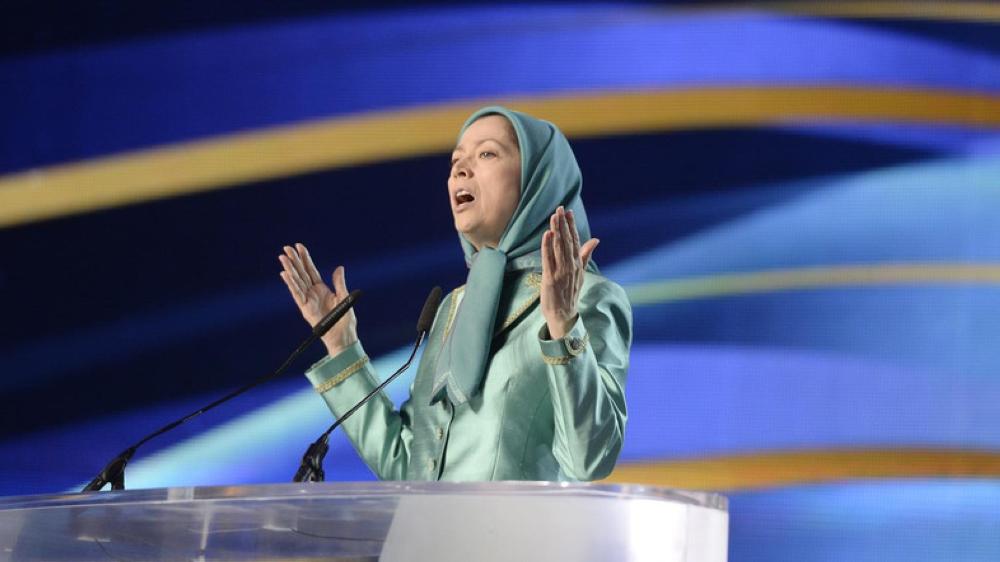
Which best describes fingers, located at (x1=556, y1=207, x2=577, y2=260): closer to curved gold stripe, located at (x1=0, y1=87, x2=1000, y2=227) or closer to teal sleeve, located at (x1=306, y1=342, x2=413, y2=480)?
teal sleeve, located at (x1=306, y1=342, x2=413, y2=480)

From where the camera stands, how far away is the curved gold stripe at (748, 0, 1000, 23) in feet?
11.8

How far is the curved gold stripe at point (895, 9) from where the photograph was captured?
141 inches

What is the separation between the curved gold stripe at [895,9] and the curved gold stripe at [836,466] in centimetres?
119

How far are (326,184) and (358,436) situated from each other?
5.15ft

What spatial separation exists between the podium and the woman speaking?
16.8 inches

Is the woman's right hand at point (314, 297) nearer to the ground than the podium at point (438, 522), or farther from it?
farther from it

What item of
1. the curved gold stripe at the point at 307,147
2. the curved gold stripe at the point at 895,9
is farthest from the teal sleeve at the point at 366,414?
the curved gold stripe at the point at 895,9

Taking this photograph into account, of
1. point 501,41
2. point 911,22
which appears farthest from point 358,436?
point 911,22

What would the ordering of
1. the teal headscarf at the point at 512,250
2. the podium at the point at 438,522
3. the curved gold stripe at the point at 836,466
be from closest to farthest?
1. the podium at the point at 438,522
2. the teal headscarf at the point at 512,250
3. the curved gold stripe at the point at 836,466

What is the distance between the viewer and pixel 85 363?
3.65 meters

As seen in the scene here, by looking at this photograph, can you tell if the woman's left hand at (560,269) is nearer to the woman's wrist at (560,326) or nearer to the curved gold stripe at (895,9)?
the woman's wrist at (560,326)

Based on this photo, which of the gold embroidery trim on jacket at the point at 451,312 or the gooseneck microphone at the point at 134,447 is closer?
the gooseneck microphone at the point at 134,447

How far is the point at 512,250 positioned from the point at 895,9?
187 centimetres

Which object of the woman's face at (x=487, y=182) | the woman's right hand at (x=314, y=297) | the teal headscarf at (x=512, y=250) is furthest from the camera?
the woman's right hand at (x=314, y=297)
